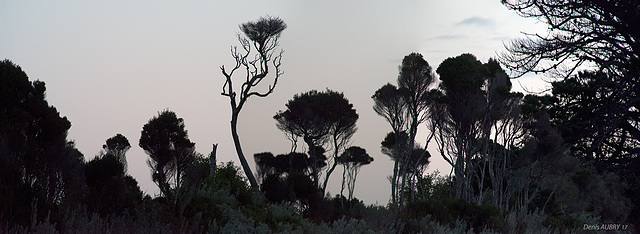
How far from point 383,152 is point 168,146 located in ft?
84.5

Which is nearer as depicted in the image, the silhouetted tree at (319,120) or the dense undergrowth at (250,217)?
the dense undergrowth at (250,217)

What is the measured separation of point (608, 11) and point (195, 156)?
39.8ft

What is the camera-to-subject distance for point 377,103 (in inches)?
1256

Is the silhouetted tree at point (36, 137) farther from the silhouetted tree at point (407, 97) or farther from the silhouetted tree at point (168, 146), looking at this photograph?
the silhouetted tree at point (407, 97)

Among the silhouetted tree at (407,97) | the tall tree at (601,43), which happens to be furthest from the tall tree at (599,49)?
the silhouetted tree at (407,97)

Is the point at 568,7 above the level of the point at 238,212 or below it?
above

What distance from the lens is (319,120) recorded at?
33500 mm

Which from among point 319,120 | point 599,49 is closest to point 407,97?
point 319,120

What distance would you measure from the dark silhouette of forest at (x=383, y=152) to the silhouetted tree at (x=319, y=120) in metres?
0.07

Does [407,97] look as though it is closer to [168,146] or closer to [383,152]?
[383,152]

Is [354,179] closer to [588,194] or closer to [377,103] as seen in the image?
[377,103]

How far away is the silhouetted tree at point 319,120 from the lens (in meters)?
33.6

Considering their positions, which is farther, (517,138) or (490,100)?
(517,138)

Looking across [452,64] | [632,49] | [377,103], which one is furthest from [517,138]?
[632,49]
